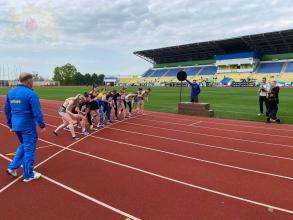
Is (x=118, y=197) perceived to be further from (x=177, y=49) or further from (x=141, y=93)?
(x=177, y=49)

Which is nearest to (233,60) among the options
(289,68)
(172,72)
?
(289,68)

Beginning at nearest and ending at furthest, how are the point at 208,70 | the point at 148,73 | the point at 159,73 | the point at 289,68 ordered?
the point at 289,68
the point at 208,70
the point at 159,73
the point at 148,73

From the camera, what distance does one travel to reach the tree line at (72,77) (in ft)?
391

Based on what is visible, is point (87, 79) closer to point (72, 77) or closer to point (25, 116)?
point (72, 77)

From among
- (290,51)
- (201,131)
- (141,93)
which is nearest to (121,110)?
(141,93)

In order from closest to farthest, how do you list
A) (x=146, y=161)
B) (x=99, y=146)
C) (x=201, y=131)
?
(x=146, y=161) → (x=99, y=146) → (x=201, y=131)

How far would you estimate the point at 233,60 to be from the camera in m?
80.0

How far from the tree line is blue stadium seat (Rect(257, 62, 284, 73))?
61353 mm

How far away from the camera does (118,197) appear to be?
522 centimetres

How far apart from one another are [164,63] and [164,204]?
326 ft

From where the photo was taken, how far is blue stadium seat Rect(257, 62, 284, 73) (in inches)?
2847

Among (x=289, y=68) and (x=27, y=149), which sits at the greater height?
(x=289, y=68)

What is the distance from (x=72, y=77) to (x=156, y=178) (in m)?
122

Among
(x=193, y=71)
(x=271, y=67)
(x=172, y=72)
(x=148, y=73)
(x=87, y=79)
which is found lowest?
(x=87, y=79)
